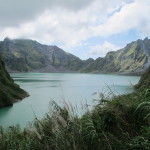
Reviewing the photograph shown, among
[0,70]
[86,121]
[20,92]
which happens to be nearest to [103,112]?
[86,121]

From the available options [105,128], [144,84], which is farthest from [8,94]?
[105,128]

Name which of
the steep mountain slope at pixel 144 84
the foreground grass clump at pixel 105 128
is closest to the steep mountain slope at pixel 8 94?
the steep mountain slope at pixel 144 84

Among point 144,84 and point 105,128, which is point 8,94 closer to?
point 144,84

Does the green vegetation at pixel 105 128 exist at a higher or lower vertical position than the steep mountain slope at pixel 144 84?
higher

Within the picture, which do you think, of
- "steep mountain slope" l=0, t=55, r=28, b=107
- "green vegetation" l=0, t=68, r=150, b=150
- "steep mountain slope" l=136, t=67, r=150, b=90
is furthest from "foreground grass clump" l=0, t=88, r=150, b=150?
"steep mountain slope" l=0, t=55, r=28, b=107

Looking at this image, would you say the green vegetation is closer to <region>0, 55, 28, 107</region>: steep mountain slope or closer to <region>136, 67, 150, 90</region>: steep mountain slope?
<region>136, 67, 150, 90</region>: steep mountain slope

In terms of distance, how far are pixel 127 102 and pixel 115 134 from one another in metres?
1.17

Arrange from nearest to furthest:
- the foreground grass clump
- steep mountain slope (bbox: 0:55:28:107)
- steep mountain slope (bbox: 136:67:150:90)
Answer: the foreground grass clump
steep mountain slope (bbox: 136:67:150:90)
steep mountain slope (bbox: 0:55:28:107)

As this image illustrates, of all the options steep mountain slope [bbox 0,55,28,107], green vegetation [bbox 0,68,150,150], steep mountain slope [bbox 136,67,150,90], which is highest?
green vegetation [bbox 0,68,150,150]

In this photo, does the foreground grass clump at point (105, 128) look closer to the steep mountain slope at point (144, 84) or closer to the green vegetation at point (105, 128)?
the green vegetation at point (105, 128)

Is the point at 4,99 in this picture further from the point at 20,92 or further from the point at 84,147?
the point at 84,147

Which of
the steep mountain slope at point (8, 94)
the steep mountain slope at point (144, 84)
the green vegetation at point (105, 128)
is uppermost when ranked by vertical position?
the green vegetation at point (105, 128)

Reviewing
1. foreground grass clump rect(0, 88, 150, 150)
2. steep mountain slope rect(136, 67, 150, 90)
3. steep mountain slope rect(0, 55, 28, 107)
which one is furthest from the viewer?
steep mountain slope rect(0, 55, 28, 107)

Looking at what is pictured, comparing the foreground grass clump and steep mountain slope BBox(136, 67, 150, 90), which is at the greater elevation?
the foreground grass clump
